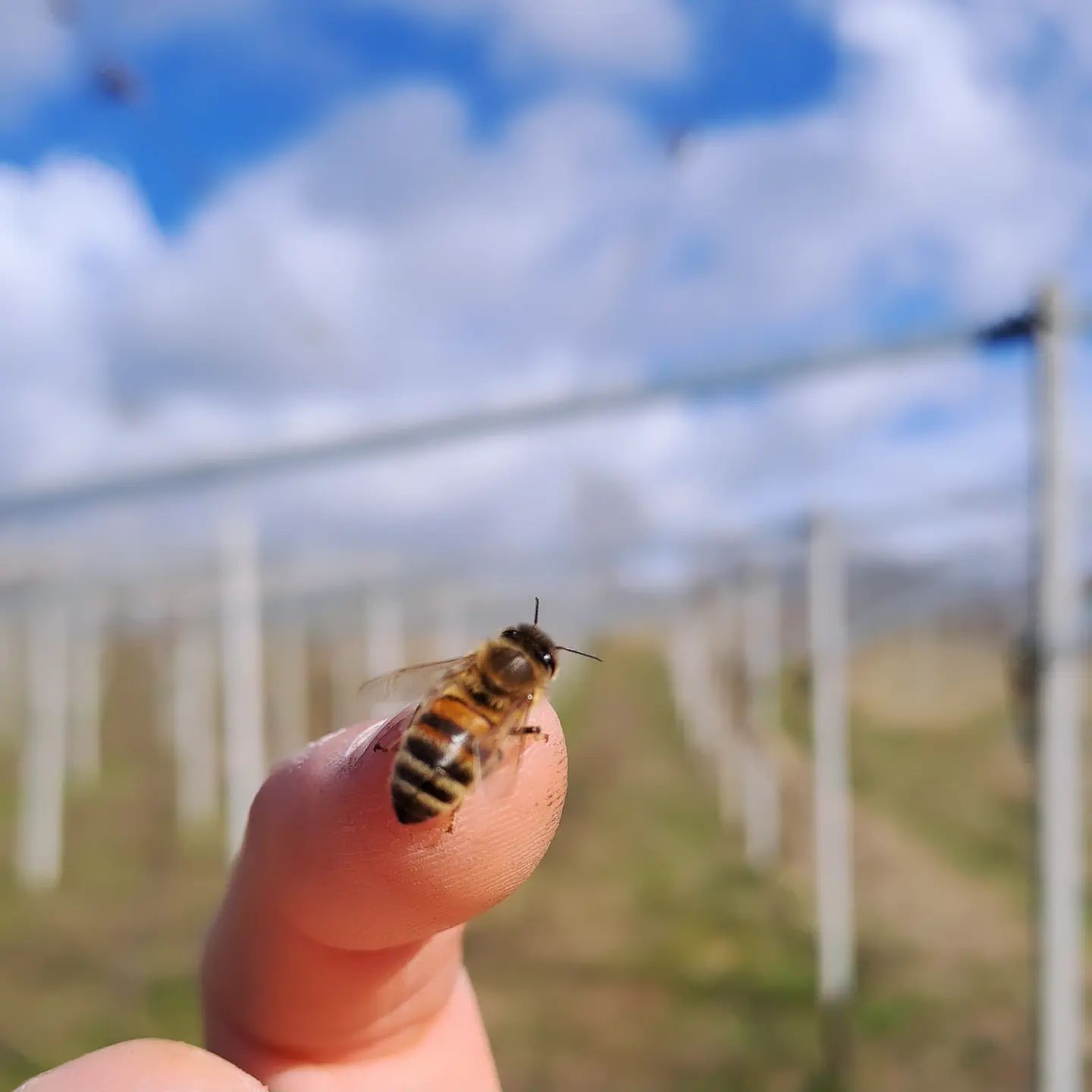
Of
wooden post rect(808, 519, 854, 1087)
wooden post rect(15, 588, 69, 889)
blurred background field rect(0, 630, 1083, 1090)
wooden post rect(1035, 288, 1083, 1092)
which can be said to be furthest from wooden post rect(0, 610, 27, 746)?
wooden post rect(1035, 288, 1083, 1092)

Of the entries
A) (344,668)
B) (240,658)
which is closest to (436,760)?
(240,658)

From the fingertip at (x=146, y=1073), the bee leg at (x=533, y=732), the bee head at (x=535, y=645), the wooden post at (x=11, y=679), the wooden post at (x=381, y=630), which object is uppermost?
the bee head at (x=535, y=645)

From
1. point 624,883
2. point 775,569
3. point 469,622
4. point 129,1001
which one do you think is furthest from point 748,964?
point 469,622

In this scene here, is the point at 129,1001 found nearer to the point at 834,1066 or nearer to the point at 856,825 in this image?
the point at 834,1066

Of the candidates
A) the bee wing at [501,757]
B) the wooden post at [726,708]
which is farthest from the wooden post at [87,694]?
the bee wing at [501,757]

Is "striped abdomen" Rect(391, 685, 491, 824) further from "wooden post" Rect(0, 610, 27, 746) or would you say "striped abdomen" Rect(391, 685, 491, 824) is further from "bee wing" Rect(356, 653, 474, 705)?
"wooden post" Rect(0, 610, 27, 746)

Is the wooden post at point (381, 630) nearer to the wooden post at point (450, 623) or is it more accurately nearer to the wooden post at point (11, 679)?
the wooden post at point (450, 623)
